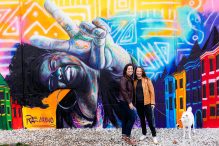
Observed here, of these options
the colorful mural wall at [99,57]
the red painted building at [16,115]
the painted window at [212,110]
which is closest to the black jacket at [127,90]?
the colorful mural wall at [99,57]

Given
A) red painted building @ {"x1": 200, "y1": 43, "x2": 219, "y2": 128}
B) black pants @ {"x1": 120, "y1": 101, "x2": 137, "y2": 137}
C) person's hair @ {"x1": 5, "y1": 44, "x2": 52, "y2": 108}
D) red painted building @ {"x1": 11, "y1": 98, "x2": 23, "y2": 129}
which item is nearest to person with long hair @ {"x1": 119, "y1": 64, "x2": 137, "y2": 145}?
black pants @ {"x1": 120, "y1": 101, "x2": 137, "y2": 137}

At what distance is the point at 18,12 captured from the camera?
399 inches

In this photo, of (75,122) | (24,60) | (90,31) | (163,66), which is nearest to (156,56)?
(163,66)

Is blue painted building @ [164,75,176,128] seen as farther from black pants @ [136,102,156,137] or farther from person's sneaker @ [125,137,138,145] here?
person's sneaker @ [125,137,138,145]

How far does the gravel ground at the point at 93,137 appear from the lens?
8727 mm

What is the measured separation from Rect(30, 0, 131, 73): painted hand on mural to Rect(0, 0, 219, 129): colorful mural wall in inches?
0.9

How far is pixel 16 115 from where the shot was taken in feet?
33.7

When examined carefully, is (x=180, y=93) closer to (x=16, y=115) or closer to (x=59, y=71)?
(x=59, y=71)

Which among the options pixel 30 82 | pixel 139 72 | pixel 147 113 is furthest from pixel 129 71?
pixel 30 82

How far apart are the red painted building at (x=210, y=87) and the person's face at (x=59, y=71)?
2.77 meters

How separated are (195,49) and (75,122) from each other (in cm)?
315

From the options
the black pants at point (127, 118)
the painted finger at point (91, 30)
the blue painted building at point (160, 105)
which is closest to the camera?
the black pants at point (127, 118)

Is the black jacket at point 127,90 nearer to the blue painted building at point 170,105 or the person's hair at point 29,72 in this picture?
the blue painted building at point 170,105

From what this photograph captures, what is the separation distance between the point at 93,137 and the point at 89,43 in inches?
85.2
